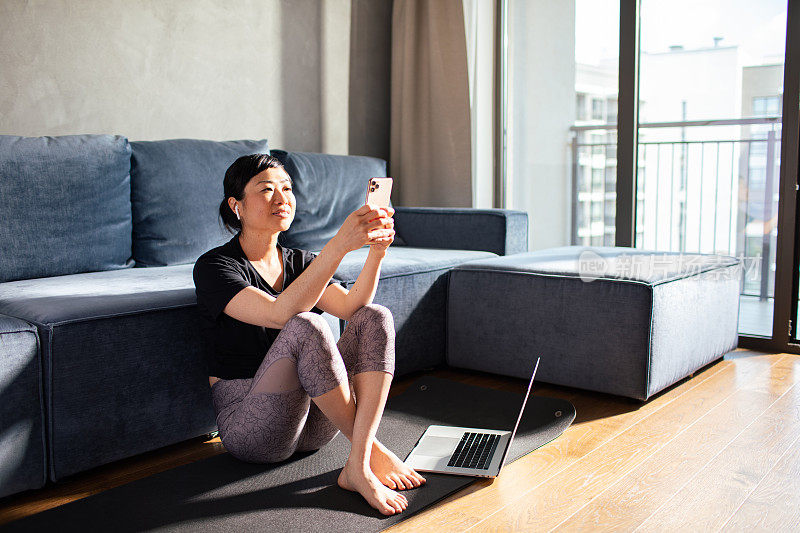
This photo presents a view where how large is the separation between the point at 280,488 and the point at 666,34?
9.65ft

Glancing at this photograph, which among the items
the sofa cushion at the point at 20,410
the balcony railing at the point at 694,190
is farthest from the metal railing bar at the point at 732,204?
the sofa cushion at the point at 20,410

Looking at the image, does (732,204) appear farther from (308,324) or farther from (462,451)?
(308,324)

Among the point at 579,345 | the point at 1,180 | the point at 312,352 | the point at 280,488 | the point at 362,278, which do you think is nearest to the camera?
the point at 312,352

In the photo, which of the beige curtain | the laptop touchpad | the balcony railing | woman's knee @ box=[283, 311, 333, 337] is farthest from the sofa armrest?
woman's knee @ box=[283, 311, 333, 337]

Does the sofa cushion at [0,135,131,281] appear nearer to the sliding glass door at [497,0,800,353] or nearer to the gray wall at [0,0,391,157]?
the gray wall at [0,0,391,157]

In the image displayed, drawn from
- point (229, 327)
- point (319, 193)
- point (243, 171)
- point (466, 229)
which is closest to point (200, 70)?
point (319, 193)

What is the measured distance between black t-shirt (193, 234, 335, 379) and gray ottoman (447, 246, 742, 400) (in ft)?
3.58

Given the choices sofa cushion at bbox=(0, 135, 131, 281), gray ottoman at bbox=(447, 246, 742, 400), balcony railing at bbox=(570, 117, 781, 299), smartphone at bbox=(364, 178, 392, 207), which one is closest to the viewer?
smartphone at bbox=(364, 178, 392, 207)

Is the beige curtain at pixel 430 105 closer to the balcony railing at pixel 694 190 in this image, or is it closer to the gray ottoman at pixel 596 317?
the balcony railing at pixel 694 190

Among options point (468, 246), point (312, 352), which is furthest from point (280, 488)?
point (468, 246)

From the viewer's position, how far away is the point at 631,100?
11.8ft

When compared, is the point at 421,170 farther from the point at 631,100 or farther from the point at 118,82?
the point at 118,82

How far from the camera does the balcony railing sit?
3352 millimetres

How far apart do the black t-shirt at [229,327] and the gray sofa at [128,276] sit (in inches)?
6.6
